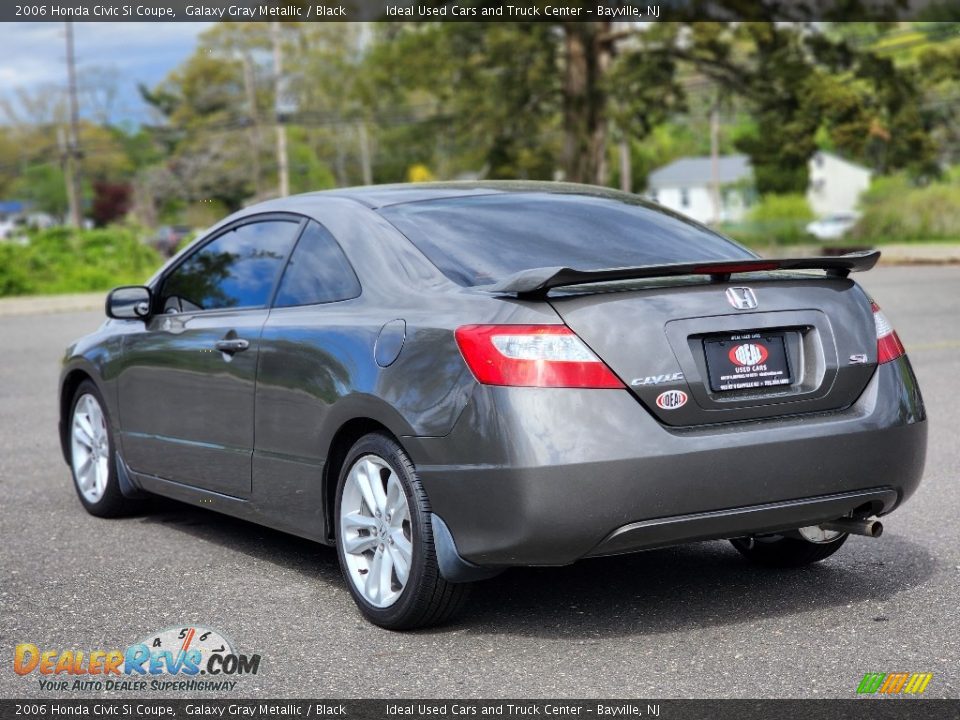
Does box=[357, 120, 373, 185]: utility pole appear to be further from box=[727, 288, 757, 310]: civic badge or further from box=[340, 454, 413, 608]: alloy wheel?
box=[727, 288, 757, 310]: civic badge

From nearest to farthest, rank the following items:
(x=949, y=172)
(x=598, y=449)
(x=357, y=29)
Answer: (x=598, y=449) < (x=949, y=172) < (x=357, y=29)

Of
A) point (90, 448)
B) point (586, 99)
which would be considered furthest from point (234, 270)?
point (586, 99)

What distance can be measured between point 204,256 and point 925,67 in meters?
40.6

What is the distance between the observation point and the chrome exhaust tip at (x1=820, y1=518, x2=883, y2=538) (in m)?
4.85

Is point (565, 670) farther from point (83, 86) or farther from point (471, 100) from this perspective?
point (83, 86)

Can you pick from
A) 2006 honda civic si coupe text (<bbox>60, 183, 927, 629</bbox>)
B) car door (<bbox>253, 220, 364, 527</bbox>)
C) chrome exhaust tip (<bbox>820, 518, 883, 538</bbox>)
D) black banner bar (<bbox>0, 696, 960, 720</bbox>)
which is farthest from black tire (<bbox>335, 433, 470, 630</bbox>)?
chrome exhaust tip (<bbox>820, 518, 883, 538</bbox>)

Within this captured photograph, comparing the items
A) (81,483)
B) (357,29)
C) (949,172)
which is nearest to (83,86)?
(357,29)

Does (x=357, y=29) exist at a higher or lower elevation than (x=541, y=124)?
higher

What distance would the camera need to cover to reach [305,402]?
5164 mm

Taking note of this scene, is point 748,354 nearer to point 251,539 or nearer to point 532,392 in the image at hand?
point 532,392

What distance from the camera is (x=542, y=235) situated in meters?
5.33

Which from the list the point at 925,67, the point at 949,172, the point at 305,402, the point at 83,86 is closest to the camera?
the point at 305,402

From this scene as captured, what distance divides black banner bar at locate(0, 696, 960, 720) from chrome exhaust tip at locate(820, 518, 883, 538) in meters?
0.99

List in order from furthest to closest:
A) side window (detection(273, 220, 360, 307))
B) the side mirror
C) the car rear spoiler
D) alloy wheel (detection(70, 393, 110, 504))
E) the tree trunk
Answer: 1. the tree trunk
2. alloy wheel (detection(70, 393, 110, 504))
3. the side mirror
4. side window (detection(273, 220, 360, 307))
5. the car rear spoiler
